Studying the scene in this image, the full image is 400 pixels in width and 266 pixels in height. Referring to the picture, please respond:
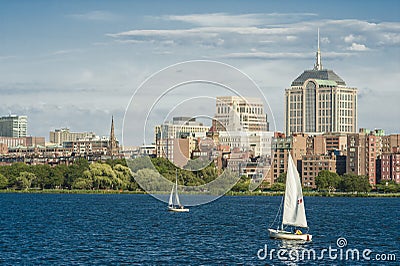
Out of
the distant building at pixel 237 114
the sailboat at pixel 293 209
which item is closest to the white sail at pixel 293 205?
the sailboat at pixel 293 209

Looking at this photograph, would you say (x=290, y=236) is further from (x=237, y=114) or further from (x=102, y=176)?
(x=102, y=176)

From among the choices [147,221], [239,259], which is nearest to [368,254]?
[239,259]

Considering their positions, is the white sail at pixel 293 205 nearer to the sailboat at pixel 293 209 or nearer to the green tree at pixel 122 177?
the sailboat at pixel 293 209

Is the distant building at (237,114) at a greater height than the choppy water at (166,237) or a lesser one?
greater

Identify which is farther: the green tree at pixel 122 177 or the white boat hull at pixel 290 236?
the green tree at pixel 122 177

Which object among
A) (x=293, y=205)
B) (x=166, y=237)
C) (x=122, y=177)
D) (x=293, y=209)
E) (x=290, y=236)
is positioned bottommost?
(x=166, y=237)

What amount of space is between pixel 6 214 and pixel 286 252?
52.7 metres

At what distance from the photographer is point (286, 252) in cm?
6044

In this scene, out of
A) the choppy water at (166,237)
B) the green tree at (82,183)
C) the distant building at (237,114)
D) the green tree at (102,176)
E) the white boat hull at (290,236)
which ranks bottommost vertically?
the choppy water at (166,237)

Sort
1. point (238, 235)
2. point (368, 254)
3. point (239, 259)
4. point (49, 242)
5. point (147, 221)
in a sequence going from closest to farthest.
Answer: point (239, 259) < point (368, 254) < point (49, 242) < point (238, 235) < point (147, 221)

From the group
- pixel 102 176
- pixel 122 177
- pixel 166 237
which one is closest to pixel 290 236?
pixel 166 237

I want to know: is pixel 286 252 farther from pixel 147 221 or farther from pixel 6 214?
pixel 6 214

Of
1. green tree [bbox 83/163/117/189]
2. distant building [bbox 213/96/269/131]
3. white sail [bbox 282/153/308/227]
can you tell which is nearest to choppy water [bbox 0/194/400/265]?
white sail [bbox 282/153/308/227]

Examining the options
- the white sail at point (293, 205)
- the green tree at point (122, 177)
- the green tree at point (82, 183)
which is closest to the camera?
the white sail at point (293, 205)
